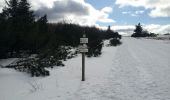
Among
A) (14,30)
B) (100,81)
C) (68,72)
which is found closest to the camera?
(100,81)

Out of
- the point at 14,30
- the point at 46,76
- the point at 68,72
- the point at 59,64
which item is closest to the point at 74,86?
the point at 46,76

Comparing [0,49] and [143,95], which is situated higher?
[0,49]

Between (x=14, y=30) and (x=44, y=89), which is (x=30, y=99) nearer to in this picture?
(x=44, y=89)

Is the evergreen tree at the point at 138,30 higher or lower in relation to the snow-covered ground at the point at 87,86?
higher

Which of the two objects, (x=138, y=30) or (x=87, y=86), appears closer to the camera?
(x=87, y=86)

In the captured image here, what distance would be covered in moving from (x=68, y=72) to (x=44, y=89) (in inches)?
133

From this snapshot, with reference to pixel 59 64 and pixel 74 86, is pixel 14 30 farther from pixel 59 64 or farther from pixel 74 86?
pixel 74 86

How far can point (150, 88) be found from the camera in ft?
29.7

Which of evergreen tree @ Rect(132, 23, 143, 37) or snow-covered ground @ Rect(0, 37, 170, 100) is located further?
evergreen tree @ Rect(132, 23, 143, 37)

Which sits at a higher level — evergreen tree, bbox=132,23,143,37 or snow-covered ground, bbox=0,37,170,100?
evergreen tree, bbox=132,23,143,37

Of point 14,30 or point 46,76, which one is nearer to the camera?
point 46,76

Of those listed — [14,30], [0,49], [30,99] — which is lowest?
[30,99]

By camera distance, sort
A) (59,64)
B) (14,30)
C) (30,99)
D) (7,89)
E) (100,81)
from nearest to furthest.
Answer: (30,99) → (7,89) → (100,81) → (59,64) → (14,30)

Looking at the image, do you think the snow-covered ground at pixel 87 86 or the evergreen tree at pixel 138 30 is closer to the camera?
the snow-covered ground at pixel 87 86
